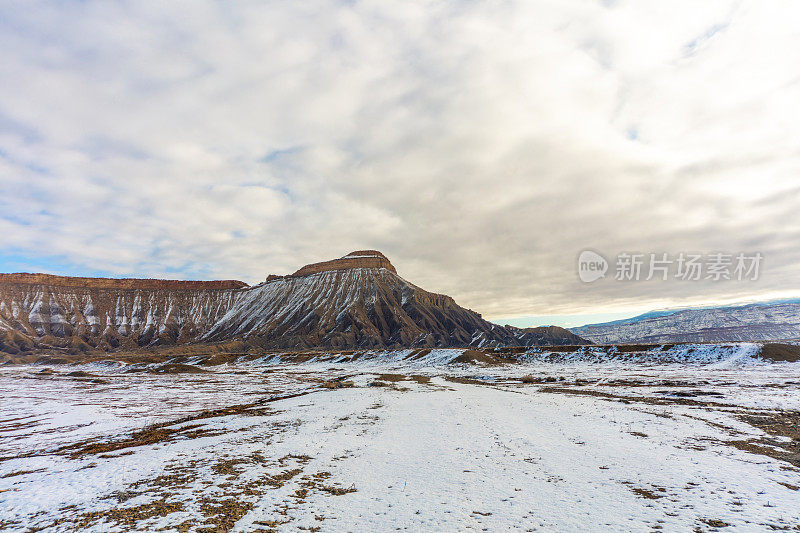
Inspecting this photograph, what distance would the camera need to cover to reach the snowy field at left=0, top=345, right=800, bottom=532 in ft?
26.2

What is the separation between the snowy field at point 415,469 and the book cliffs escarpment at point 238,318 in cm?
12606

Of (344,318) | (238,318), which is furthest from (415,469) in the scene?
(238,318)

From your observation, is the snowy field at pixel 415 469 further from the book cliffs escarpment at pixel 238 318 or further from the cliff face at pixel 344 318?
the book cliffs escarpment at pixel 238 318

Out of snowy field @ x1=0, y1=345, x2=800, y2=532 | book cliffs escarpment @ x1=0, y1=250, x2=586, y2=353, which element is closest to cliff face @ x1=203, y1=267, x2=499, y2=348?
book cliffs escarpment @ x1=0, y1=250, x2=586, y2=353

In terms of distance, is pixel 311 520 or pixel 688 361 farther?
pixel 688 361

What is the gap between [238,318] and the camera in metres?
182

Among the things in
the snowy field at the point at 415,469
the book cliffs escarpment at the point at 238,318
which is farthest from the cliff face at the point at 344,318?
the snowy field at the point at 415,469

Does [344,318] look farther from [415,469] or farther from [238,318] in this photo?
[415,469]

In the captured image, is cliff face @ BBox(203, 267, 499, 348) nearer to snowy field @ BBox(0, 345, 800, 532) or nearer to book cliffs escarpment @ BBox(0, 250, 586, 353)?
book cliffs escarpment @ BBox(0, 250, 586, 353)

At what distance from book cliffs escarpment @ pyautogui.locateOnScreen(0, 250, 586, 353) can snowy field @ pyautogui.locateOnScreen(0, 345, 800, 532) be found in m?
126

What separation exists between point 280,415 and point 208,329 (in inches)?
7096

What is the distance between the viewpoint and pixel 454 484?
33.2 feet

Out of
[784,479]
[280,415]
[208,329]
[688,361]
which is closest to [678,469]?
[784,479]

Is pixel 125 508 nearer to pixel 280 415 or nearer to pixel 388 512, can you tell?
pixel 388 512
